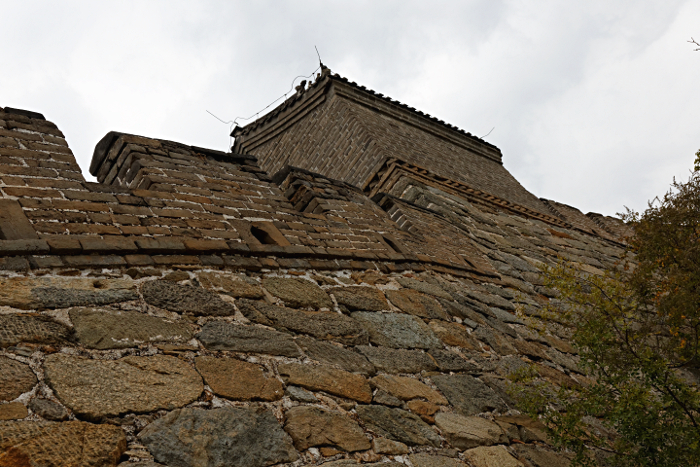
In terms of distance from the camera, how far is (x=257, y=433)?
1876 mm

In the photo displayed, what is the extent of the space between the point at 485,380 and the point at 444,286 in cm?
101

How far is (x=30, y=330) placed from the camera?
5.94 ft

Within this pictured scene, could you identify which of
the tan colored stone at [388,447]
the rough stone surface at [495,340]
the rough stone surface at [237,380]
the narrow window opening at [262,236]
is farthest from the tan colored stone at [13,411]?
the rough stone surface at [495,340]

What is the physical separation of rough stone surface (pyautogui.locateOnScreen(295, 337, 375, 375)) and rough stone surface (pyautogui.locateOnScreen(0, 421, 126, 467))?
0.97 meters

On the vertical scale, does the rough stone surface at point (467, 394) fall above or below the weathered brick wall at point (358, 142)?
below

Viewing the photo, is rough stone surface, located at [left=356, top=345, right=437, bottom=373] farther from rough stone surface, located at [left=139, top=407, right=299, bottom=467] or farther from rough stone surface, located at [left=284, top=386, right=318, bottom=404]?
rough stone surface, located at [left=139, top=407, right=299, bottom=467]

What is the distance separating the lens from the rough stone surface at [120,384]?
166 cm

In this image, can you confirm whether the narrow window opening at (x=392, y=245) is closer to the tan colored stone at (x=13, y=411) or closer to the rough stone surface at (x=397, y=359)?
the rough stone surface at (x=397, y=359)

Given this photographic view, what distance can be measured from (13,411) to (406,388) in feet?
5.18

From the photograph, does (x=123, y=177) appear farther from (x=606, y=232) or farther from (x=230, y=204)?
(x=606, y=232)

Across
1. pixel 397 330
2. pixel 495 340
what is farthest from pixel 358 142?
pixel 397 330

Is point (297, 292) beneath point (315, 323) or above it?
above

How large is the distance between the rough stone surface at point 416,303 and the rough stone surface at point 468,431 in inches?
31.9

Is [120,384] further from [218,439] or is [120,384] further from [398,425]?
[398,425]
